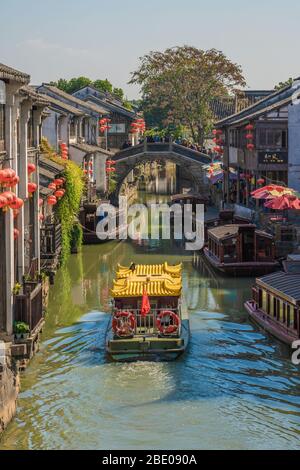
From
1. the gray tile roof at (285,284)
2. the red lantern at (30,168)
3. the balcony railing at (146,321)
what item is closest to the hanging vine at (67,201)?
the red lantern at (30,168)

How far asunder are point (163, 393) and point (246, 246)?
19.0 m

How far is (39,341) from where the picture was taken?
2838 cm

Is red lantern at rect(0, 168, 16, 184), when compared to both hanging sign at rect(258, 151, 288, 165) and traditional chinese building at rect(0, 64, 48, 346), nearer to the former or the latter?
traditional chinese building at rect(0, 64, 48, 346)

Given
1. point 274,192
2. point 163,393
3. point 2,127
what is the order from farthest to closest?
point 274,192 → point 2,127 → point 163,393

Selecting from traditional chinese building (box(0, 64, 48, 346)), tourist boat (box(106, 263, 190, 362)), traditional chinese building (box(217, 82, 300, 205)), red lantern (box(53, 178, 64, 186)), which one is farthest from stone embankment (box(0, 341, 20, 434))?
traditional chinese building (box(217, 82, 300, 205))

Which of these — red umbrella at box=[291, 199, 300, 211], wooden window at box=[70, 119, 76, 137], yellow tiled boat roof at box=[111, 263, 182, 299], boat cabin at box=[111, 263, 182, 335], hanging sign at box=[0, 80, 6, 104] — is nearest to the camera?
hanging sign at box=[0, 80, 6, 104]

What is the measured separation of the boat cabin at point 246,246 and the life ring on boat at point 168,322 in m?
14.8

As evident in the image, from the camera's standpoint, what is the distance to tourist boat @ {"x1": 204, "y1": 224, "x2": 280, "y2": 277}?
40125mm

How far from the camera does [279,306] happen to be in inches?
1102

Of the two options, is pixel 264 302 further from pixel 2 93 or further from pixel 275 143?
pixel 275 143

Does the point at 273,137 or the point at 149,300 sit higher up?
the point at 273,137

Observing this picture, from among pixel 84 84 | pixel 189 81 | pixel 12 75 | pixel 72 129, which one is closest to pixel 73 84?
pixel 84 84

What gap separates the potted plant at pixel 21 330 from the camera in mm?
24438

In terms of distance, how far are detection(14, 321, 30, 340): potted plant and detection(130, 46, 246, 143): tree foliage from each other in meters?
56.0
